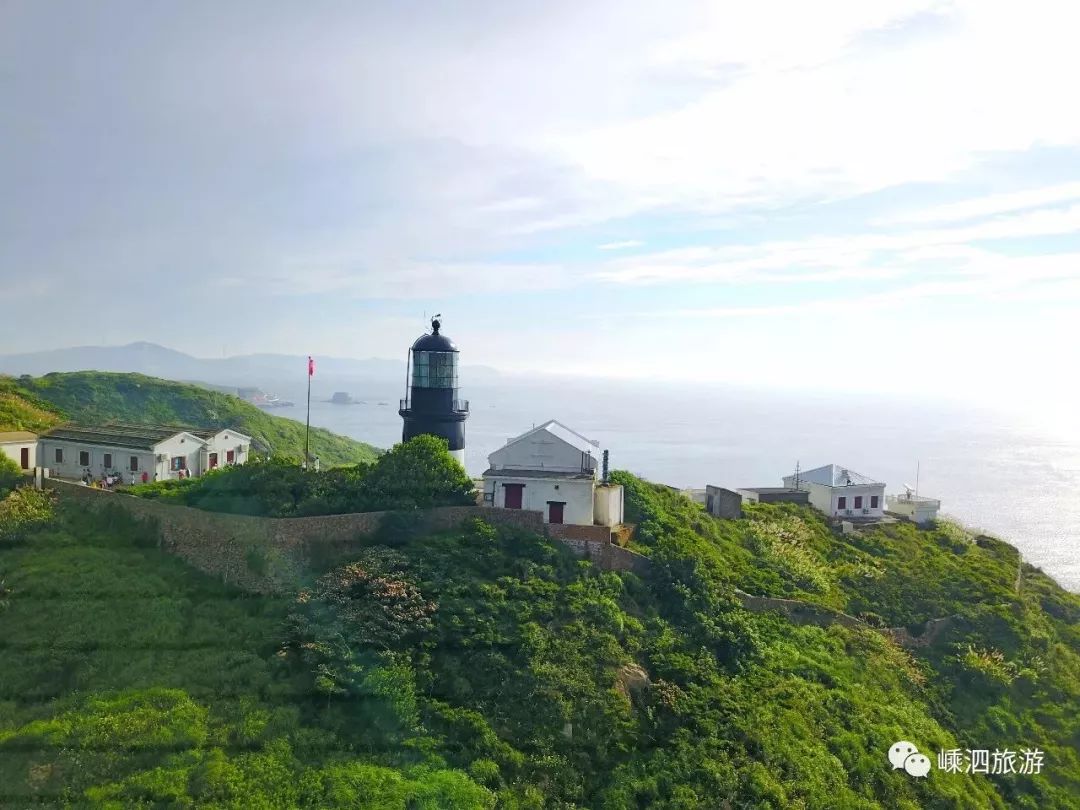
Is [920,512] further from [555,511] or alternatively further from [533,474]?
[533,474]

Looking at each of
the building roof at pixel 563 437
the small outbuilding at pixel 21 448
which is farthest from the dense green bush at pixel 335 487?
the small outbuilding at pixel 21 448

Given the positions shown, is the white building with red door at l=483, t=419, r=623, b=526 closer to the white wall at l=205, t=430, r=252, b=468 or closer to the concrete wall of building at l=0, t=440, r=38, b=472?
the white wall at l=205, t=430, r=252, b=468

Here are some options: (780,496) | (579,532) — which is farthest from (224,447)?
(780,496)

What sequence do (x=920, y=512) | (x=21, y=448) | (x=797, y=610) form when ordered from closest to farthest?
(x=797, y=610) < (x=21, y=448) < (x=920, y=512)

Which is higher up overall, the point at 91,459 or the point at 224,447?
the point at 224,447

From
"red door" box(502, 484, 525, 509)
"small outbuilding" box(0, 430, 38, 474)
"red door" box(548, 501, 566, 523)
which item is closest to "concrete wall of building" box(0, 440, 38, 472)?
"small outbuilding" box(0, 430, 38, 474)

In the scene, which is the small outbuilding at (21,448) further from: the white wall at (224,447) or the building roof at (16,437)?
the white wall at (224,447)
